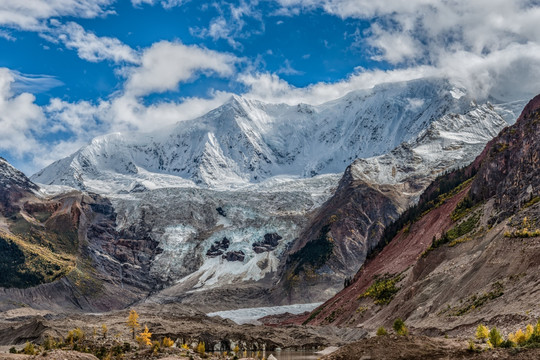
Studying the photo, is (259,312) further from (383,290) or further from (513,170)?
(513,170)

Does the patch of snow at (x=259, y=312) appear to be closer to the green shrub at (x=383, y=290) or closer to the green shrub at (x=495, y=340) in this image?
the green shrub at (x=383, y=290)

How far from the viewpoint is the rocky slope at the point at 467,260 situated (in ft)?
163

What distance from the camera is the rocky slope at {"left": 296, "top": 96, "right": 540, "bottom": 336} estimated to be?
163ft

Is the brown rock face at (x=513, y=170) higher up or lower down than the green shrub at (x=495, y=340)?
higher up

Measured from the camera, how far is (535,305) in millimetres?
41281

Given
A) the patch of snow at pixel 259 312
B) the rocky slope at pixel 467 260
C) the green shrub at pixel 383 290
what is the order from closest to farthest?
the rocky slope at pixel 467 260 < the green shrub at pixel 383 290 < the patch of snow at pixel 259 312

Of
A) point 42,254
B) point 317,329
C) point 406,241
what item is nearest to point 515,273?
point 317,329

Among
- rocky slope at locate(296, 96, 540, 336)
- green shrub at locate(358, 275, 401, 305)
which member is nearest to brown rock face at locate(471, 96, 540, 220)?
rocky slope at locate(296, 96, 540, 336)

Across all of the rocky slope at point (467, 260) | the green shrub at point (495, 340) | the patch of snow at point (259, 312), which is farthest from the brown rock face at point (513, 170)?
the patch of snow at point (259, 312)

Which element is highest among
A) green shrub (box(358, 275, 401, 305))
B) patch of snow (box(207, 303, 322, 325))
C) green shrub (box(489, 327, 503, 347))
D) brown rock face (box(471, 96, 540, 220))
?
brown rock face (box(471, 96, 540, 220))

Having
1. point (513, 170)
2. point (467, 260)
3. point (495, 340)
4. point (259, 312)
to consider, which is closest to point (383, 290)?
point (467, 260)

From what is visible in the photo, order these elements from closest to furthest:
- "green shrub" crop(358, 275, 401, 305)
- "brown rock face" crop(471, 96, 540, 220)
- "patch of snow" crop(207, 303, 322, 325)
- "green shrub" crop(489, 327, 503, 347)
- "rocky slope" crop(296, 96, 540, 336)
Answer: "green shrub" crop(489, 327, 503, 347)
"rocky slope" crop(296, 96, 540, 336)
"brown rock face" crop(471, 96, 540, 220)
"green shrub" crop(358, 275, 401, 305)
"patch of snow" crop(207, 303, 322, 325)

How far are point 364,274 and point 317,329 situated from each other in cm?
2592

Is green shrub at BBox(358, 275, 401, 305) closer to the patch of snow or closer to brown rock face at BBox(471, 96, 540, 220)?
brown rock face at BBox(471, 96, 540, 220)
